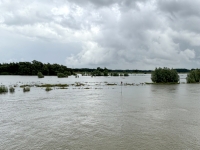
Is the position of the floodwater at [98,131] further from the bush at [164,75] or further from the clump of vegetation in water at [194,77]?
the clump of vegetation in water at [194,77]

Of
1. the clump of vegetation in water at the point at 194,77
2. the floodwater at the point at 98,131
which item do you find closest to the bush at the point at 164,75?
the clump of vegetation in water at the point at 194,77

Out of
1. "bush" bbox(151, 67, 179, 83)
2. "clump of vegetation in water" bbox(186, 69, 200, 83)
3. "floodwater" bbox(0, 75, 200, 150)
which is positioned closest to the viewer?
"floodwater" bbox(0, 75, 200, 150)

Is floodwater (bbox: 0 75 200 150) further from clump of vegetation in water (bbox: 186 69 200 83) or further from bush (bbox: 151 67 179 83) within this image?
clump of vegetation in water (bbox: 186 69 200 83)

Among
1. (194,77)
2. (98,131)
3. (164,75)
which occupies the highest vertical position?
(164,75)

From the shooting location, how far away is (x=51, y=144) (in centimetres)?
1534

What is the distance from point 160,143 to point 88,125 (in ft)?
25.9

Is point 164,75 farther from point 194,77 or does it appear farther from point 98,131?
point 98,131

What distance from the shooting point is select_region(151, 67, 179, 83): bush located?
312 feet

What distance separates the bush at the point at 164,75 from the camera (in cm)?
9506

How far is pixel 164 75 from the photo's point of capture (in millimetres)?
94812

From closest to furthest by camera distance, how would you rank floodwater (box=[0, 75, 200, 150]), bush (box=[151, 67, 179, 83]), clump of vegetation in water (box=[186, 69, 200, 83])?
1. floodwater (box=[0, 75, 200, 150])
2. bush (box=[151, 67, 179, 83])
3. clump of vegetation in water (box=[186, 69, 200, 83])

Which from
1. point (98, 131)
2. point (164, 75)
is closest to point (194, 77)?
point (164, 75)

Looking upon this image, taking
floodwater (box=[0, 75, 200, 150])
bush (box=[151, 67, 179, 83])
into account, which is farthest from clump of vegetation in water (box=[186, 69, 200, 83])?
floodwater (box=[0, 75, 200, 150])

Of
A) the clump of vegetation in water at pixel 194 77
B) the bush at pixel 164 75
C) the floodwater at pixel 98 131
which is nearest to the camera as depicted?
the floodwater at pixel 98 131
